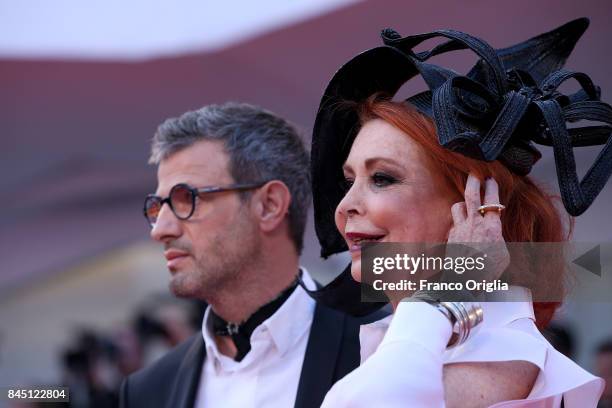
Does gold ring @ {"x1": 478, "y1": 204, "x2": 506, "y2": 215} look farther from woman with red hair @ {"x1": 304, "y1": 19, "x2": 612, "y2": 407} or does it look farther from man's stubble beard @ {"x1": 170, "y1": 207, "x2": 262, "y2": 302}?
man's stubble beard @ {"x1": 170, "y1": 207, "x2": 262, "y2": 302}

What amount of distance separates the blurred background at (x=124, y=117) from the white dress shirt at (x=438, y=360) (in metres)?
2.15

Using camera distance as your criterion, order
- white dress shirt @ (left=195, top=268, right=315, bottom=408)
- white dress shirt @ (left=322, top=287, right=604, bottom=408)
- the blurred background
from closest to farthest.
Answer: white dress shirt @ (left=322, top=287, right=604, bottom=408) < white dress shirt @ (left=195, top=268, right=315, bottom=408) < the blurred background

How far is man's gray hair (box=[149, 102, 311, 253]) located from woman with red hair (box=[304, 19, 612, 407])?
0.96 meters

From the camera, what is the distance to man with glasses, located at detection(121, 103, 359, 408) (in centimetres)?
336

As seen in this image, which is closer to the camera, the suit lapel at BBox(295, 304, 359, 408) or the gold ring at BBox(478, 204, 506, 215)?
the gold ring at BBox(478, 204, 506, 215)

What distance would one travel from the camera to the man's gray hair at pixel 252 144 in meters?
3.73

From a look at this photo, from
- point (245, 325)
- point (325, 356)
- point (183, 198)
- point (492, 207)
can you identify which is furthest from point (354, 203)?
point (183, 198)

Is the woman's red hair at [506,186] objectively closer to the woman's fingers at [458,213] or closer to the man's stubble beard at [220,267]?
the woman's fingers at [458,213]

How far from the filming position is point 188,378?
3.48 metres

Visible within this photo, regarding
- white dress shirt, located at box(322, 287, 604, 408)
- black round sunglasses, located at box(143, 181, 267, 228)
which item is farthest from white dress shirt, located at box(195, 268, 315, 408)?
white dress shirt, located at box(322, 287, 604, 408)

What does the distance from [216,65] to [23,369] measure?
4027 millimetres

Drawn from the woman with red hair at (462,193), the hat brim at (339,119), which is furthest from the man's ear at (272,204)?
the woman with red hair at (462,193)

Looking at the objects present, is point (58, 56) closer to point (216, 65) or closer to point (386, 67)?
point (216, 65)

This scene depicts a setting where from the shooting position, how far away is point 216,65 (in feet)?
26.5
